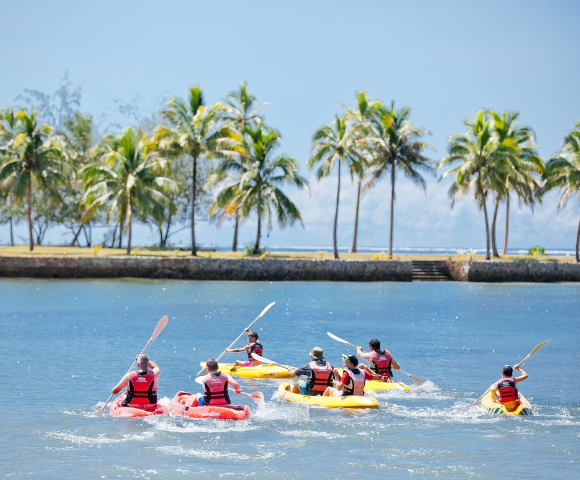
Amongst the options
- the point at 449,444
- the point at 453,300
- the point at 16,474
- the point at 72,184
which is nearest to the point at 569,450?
the point at 449,444

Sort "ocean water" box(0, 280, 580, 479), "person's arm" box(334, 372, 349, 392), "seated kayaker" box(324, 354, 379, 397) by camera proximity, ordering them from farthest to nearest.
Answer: "person's arm" box(334, 372, 349, 392) < "seated kayaker" box(324, 354, 379, 397) < "ocean water" box(0, 280, 580, 479)

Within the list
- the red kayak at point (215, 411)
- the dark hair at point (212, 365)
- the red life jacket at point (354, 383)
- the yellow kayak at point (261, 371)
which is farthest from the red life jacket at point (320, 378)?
the yellow kayak at point (261, 371)

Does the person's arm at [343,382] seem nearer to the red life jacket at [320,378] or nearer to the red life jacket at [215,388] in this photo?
the red life jacket at [320,378]

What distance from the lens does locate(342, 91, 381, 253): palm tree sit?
222ft

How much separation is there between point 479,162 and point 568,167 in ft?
24.1

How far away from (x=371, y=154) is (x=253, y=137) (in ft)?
31.4

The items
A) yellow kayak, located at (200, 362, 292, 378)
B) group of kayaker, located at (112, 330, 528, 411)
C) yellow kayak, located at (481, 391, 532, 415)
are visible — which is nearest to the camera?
group of kayaker, located at (112, 330, 528, 411)

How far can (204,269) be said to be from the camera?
64.2 meters

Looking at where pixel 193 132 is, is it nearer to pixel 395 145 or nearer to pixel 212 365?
pixel 395 145

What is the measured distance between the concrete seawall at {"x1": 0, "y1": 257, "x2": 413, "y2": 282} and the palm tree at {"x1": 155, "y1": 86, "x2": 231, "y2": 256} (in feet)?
8.53

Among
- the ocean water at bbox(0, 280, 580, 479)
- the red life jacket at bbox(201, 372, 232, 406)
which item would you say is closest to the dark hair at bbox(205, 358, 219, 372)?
the red life jacket at bbox(201, 372, 232, 406)

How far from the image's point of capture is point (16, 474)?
16.0 metres

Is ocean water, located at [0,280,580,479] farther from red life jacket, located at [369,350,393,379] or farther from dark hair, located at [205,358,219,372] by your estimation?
dark hair, located at [205,358,219,372]

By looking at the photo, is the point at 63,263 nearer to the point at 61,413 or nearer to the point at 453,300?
the point at 453,300
